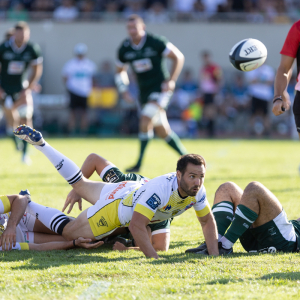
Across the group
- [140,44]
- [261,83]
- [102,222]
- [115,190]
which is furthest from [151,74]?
[261,83]

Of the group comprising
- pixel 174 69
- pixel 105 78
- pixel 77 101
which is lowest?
pixel 77 101

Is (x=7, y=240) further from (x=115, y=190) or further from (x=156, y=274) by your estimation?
(x=156, y=274)

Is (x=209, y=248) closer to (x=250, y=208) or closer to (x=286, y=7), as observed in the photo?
(x=250, y=208)

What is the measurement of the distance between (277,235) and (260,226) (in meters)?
0.15

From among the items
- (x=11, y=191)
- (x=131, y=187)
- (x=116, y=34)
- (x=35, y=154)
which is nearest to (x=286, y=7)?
(x=116, y=34)

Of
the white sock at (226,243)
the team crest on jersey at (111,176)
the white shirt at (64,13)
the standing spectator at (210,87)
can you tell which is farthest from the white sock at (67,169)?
the white shirt at (64,13)

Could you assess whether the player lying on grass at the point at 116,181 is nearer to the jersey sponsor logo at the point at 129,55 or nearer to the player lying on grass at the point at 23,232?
the player lying on grass at the point at 23,232

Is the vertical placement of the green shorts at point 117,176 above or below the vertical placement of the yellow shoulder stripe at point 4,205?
above

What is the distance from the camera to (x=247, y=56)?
18.7ft

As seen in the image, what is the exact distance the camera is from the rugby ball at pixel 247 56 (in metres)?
5.68

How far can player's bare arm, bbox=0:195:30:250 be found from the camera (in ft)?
13.9

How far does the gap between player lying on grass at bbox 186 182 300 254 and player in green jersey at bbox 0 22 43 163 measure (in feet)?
22.2

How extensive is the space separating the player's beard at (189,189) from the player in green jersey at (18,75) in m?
6.78

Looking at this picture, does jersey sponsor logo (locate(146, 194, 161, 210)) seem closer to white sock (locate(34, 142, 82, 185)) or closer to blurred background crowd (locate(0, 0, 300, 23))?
white sock (locate(34, 142, 82, 185))
